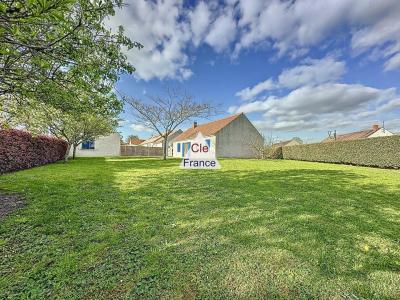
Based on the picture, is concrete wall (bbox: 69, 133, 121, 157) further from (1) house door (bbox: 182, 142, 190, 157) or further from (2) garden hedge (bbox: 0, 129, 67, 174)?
(2) garden hedge (bbox: 0, 129, 67, 174)

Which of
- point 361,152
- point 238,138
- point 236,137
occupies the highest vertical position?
point 236,137

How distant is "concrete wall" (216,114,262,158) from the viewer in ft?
90.3

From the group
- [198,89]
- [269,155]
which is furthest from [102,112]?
[269,155]

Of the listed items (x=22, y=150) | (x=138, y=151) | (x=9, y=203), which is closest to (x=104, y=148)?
(x=138, y=151)

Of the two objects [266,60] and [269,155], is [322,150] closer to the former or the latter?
[269,155]

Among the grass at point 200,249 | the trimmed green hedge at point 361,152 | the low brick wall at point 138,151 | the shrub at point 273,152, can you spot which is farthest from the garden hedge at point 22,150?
the shrub at point 273,152

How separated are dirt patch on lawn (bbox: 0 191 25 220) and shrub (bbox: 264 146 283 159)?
25549 millimetres

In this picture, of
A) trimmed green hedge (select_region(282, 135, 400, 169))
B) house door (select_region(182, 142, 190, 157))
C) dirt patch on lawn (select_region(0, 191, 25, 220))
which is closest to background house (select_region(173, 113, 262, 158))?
house door (select_region(182, 142, 190, 157))

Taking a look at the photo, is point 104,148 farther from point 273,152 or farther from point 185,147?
point 273,152

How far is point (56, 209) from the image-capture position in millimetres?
4301

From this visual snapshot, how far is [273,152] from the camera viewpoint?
28047 millimetres

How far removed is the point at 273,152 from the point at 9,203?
1073 inches

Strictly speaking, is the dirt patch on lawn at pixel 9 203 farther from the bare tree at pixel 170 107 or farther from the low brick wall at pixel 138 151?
the low brick wall at pixel 138 151

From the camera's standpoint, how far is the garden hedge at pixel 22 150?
935 cm
